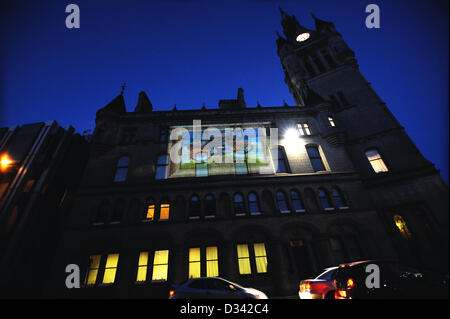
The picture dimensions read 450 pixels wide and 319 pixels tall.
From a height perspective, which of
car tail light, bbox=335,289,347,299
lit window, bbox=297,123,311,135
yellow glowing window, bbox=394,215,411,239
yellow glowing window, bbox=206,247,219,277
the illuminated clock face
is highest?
the illuminated clock face

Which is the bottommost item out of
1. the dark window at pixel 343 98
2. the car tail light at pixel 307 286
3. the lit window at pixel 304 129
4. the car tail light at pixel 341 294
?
the car tail light at pixel 341 294

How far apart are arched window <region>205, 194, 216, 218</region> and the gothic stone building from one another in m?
0.08

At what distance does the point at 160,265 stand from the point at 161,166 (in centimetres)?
769

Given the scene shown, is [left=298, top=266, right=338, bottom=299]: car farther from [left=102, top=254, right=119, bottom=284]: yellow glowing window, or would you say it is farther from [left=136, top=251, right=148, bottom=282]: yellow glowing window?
[left=102, top=254, right=119, bottom=284]: yellow glowing window

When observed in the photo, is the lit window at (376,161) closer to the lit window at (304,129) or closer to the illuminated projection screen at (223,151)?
the lit window at (304,129)

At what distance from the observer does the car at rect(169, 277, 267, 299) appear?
23.2 feet

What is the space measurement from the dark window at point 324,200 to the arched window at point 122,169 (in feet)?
53.7

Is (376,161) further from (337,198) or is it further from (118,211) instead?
(118,211)

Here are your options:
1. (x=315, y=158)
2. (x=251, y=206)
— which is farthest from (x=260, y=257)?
(x=315, y=158)

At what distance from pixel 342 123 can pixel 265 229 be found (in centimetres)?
1348

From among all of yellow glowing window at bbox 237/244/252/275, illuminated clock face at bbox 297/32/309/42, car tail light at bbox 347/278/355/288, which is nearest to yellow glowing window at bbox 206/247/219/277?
yellow glowing window at bbox 237/244/252/275

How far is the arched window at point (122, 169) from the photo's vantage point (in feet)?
50.7

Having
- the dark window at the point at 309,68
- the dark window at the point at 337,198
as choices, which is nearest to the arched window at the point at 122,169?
the dark window at the point at 337,198
